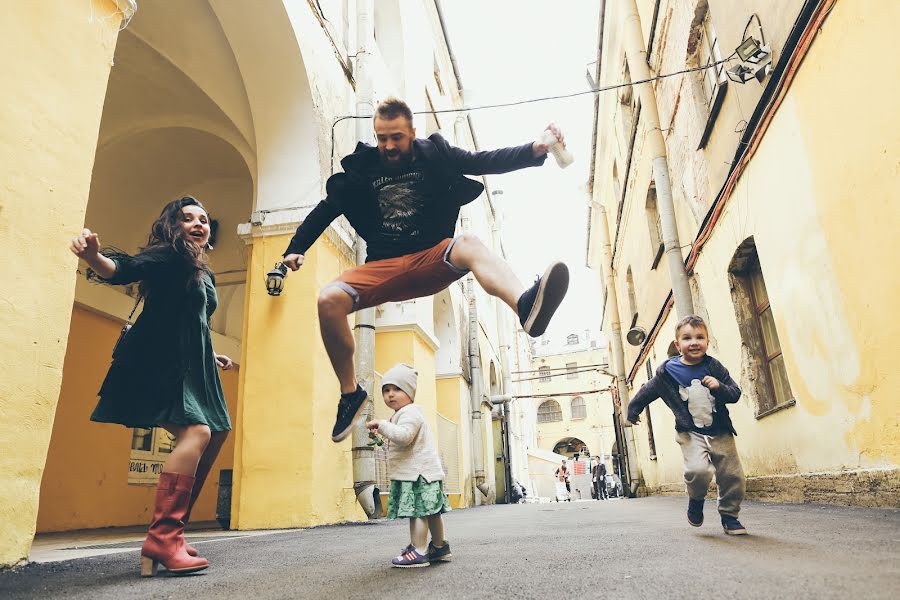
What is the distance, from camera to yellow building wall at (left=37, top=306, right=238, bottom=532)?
7.78 meters

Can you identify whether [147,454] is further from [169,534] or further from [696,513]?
[696,513]

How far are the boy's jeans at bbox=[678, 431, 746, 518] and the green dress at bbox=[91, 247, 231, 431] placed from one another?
2778 mm

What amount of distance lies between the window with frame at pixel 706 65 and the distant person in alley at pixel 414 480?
617 centimetres

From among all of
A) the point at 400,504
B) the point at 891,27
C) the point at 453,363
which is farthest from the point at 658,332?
the point at 400,504

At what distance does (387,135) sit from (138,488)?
833 centimetres

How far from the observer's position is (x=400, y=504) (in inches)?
125

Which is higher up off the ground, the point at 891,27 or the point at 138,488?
the point at 891,27

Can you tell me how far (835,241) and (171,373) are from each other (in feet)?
16.0

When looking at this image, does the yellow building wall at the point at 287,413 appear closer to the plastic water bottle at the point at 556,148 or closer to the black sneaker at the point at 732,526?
the black sneaker at the point at 732,526

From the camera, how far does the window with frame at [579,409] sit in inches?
1864

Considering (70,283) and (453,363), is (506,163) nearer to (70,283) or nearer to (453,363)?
(70,283)

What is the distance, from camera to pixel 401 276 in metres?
3.02

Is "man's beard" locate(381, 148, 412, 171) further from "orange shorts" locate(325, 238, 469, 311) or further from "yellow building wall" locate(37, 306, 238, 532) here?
"yellow building wall" locate(37, 306, 238, 532)

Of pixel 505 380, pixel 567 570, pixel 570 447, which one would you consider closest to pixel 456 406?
pixel 505 380
